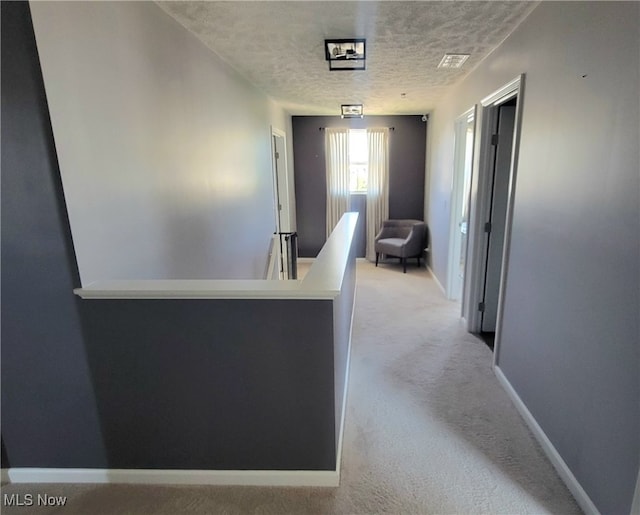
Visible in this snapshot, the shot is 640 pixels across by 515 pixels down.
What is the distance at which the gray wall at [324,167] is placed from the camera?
5902 millimetres

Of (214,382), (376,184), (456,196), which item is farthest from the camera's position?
(376,184)

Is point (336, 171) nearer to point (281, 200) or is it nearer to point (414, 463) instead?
point (281, 200)

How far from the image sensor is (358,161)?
6098 millimetres

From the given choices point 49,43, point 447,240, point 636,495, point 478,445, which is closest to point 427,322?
point 447,240

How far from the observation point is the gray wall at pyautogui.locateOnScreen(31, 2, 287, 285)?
1413 millimetres

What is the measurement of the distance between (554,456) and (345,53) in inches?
111

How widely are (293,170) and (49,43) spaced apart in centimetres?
489

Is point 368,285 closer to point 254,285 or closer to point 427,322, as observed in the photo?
point 427,322

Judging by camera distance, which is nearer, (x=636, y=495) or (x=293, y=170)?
(x=636, y=495)

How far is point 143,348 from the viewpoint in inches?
62.2

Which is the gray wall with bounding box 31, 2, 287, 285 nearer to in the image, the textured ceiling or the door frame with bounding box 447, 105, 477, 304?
the textured ceiling

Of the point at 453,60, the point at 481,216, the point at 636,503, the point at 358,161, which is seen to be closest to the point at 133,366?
the point at 636,503

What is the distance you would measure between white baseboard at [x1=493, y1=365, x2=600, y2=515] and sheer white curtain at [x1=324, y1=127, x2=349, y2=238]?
4.21 m

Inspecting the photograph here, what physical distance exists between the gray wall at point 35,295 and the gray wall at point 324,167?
4.96 metres
